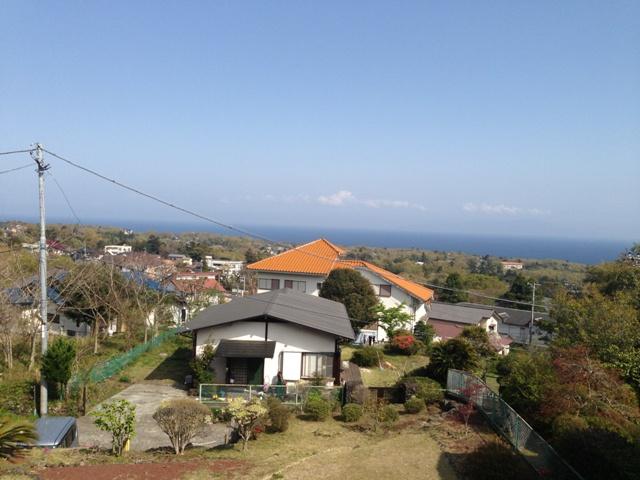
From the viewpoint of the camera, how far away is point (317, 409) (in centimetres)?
1414

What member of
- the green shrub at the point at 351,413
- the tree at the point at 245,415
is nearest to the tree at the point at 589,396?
the green shrub at the point at 351,413

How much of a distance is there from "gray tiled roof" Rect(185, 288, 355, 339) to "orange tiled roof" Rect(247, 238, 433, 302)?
950 centimetres

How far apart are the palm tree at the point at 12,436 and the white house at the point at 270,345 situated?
29.4ft

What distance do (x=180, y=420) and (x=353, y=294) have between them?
729 inches

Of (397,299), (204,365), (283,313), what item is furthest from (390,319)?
(204,365)

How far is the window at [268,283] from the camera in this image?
34500mm

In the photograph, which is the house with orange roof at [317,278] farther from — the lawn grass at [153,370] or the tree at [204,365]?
the tree at [204,365]

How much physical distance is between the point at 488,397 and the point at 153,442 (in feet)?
30.4

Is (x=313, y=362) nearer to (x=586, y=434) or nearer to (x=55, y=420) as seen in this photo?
(x=55, y=420)

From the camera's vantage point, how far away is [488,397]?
13.2m

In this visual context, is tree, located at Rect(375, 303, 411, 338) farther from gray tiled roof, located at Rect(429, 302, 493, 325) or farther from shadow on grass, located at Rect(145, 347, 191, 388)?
shadow on grass, located at Rect(145, 347, 191, 388)

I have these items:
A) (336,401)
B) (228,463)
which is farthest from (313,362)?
(228,463)

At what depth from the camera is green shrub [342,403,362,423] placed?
45.8 ft

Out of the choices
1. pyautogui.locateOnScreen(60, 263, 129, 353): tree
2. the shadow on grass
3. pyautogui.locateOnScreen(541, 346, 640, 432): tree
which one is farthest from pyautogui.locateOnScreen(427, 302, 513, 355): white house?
pyautogui.locateOnScreen(541, 346, 640, 432): tree
